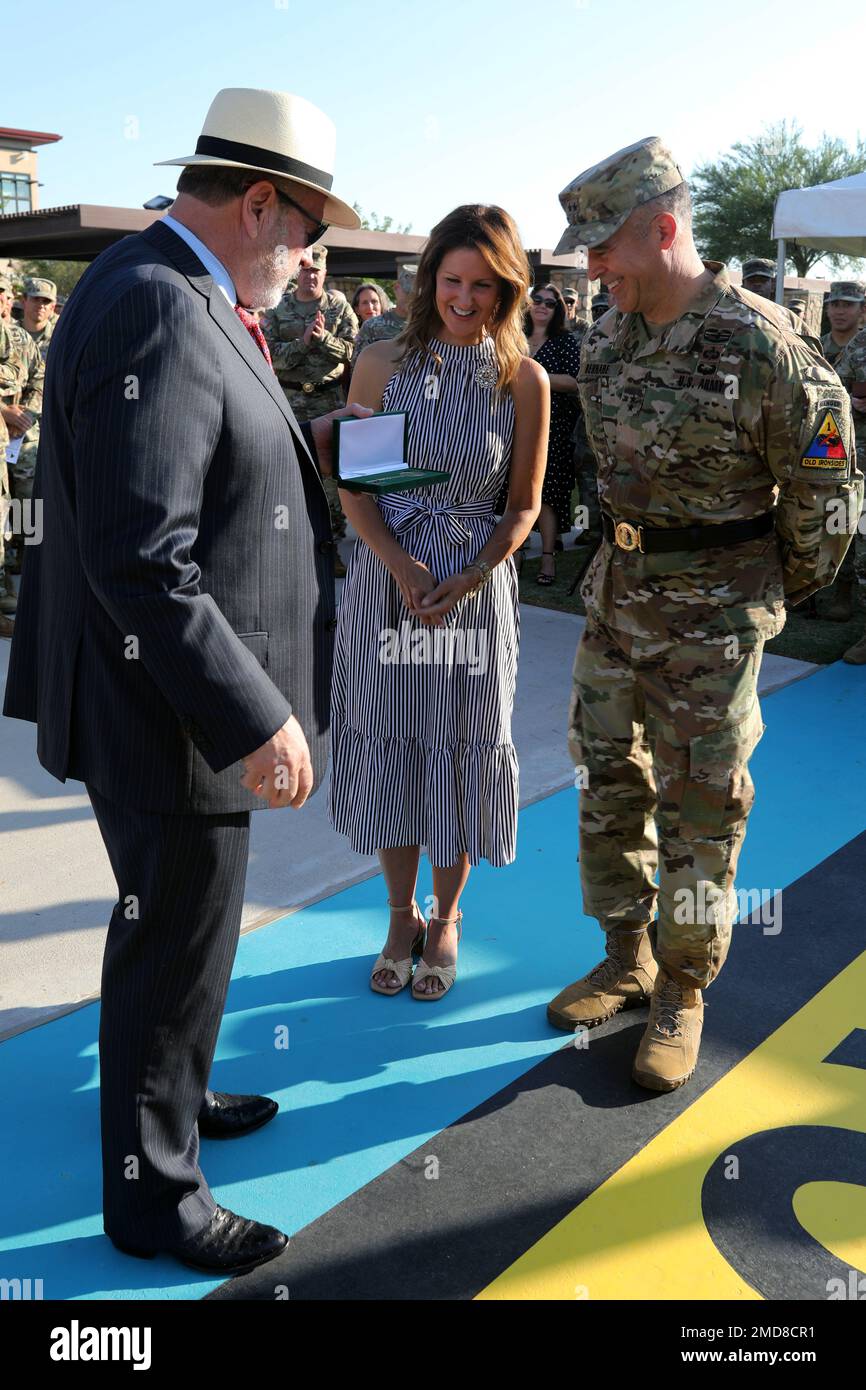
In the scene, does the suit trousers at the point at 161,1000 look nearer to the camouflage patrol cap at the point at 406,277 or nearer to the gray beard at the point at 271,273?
the gray beard at the point at 271,273

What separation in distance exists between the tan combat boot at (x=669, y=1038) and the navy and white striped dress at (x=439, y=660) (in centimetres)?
57

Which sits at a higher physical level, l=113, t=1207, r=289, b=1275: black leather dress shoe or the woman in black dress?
the woman in black dress

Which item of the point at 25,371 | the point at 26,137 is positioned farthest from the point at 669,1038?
the point at 26,137

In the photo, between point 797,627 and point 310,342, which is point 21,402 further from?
point 797,627

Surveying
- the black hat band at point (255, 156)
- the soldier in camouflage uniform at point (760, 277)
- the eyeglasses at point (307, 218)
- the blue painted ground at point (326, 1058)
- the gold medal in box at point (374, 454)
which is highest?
the soldier in camouflage uniform at point (760, 277)

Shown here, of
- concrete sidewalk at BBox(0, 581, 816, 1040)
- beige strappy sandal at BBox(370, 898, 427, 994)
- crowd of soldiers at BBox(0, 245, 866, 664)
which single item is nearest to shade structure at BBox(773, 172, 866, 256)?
crowd of soldiers at BBox(0, 245, 866, 664)

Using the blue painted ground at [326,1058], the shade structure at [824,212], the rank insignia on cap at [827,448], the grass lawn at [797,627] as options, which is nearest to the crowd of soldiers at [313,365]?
the grass lawn at [797,627]

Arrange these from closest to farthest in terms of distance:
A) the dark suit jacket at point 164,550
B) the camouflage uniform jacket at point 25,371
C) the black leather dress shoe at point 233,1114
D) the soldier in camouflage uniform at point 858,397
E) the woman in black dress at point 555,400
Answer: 1. the dark suit jacket at point 164,550
2. the black leather dress shoe at point 233,1114
3. the soldier in camouflage uniform at point 858,397
4. the camouflage uniform jacket at point 25,371
5. the woman in black dress at point 555,400

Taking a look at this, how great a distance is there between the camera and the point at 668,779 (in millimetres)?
2873

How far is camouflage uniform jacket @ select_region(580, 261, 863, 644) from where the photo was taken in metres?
2.56

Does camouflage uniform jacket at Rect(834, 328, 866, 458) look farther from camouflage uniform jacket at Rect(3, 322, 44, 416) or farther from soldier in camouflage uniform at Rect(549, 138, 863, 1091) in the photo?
camouflage uniform jacket at Rect(3, 322, 44, 416)

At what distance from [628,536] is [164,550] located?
1.43m

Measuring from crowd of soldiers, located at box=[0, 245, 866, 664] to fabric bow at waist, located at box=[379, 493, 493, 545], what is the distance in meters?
3.81

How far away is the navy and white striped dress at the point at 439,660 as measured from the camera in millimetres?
3078
